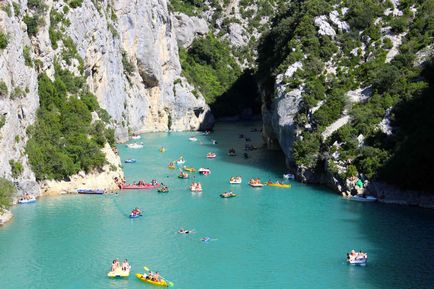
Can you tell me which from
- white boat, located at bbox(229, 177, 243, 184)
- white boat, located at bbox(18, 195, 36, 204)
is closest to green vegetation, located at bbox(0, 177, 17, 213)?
white boat, located at bbox(18, 195, 36, 204)

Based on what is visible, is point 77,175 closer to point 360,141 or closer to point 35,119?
point 35,119

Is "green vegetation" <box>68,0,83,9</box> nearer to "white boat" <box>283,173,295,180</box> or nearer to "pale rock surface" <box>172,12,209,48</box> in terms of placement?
"white boat" <box>283,173,295,180</box>

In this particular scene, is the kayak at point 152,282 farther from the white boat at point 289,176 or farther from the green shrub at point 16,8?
the green shrub at point 16,8

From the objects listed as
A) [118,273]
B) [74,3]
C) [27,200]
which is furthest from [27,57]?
[118,273]

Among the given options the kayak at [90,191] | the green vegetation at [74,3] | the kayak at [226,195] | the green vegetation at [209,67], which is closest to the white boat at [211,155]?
the kayak at [226,195]

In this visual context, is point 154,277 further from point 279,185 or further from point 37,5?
point 37,5

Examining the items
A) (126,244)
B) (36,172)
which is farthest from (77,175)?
(126,244)
